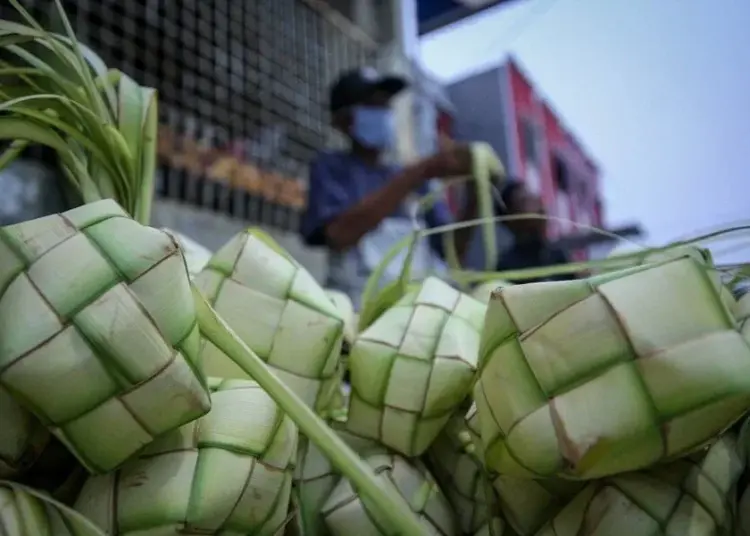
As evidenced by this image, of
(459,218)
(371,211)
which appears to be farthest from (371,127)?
(459,218)

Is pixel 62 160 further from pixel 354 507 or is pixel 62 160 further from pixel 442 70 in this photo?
pixel 442 70

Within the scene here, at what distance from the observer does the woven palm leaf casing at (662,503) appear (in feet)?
0.54

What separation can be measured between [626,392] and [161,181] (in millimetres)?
1076

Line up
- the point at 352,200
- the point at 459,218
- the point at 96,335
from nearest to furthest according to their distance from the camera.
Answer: the point at 96,335
the point at 459,218
the point at 352,200

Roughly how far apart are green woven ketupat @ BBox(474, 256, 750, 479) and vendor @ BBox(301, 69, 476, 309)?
24.7 inches

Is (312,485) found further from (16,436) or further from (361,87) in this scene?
(361,87)

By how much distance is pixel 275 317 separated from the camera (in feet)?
0.69

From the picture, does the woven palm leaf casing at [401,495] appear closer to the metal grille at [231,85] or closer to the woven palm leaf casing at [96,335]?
the woven palm leaf casing at [96,335]

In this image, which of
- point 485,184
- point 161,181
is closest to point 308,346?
point 485,184

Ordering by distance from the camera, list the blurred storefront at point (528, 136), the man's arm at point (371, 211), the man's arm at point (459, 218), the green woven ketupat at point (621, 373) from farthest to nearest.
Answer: the blurred storefront at point (528, 136), the man's arm at point (371, 211), the man's arm at point (459, 218), the green woven ketupat at point (621, 373)

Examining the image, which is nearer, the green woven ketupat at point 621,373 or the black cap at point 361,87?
the green woven ketupat at point 621,373

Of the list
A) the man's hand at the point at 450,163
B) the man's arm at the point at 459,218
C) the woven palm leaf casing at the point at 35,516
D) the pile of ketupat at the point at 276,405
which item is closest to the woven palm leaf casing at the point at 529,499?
the pile of ketupat at the point at 276,405

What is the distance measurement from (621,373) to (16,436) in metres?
0.14

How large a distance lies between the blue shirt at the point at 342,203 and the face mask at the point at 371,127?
32 mm
